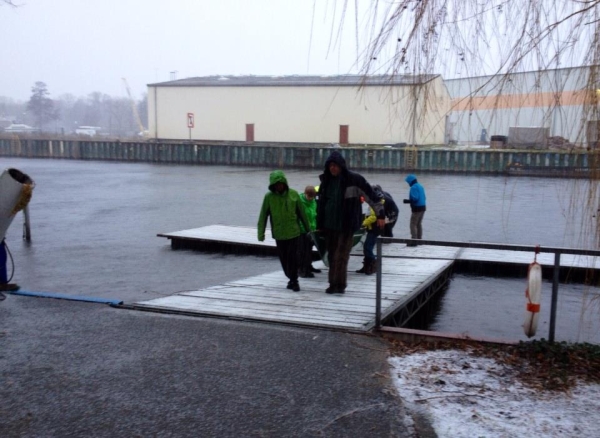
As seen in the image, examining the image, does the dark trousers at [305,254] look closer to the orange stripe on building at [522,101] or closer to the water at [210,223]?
the water at [210,223]

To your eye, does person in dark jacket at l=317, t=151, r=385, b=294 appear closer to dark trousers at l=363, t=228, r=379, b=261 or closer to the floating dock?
the floating dock

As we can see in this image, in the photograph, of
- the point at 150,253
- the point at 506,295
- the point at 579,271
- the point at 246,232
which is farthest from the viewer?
the point at 246,232

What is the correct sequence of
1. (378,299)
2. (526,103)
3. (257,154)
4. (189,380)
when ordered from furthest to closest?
(257,154)
(378,299)
(189,380)
(526,103)

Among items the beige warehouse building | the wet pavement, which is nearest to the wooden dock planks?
the wet pavement

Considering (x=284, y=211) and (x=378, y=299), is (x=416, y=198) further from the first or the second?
(x=378, y=299)

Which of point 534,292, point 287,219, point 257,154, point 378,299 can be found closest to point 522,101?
point 534,292

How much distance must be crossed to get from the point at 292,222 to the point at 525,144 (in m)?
3.60

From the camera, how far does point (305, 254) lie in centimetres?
925

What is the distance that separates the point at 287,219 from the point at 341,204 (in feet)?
3.25

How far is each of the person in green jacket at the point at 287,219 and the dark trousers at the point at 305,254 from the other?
440mm

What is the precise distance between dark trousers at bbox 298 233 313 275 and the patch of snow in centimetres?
358

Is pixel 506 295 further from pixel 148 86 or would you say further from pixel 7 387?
pixel 148 86

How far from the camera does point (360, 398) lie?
4.74 m

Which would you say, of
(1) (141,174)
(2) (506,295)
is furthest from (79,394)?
(1) (141,174)
